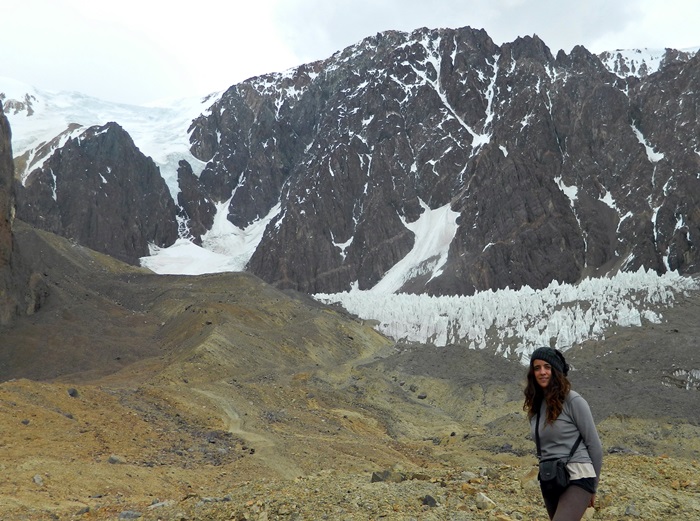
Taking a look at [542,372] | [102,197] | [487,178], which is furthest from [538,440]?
[102,197]

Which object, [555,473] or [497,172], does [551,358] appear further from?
[497,172]

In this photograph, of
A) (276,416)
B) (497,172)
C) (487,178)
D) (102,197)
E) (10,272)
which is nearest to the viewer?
(276,416)

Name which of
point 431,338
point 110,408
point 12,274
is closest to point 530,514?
point 110,408

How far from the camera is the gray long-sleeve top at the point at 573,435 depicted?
21.2ft

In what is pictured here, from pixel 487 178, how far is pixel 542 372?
14538cm

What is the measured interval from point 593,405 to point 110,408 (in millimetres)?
22984

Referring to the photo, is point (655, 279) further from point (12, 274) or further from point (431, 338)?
point (12, 274)

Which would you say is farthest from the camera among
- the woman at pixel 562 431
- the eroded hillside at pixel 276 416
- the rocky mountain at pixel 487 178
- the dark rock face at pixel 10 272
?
the rocky mountain at pixel 487 178

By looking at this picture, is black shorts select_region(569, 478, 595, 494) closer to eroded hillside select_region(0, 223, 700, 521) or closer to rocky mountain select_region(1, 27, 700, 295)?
eroded hillside select_region(0, 223, 700, 521)

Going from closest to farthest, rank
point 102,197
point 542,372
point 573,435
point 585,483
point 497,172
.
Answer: point 585,483
point 573,435
point 542,372
point 497,172
point 102,197

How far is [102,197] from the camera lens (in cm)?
17288

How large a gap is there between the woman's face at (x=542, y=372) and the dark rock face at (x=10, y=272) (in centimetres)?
4812

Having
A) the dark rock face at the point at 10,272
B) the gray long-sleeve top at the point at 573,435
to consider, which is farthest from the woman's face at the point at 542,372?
the dark rock face at the point at 10,272

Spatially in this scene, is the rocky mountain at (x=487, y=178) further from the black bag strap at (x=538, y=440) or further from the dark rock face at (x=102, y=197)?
the black bag strap at (x=538, y=440)
